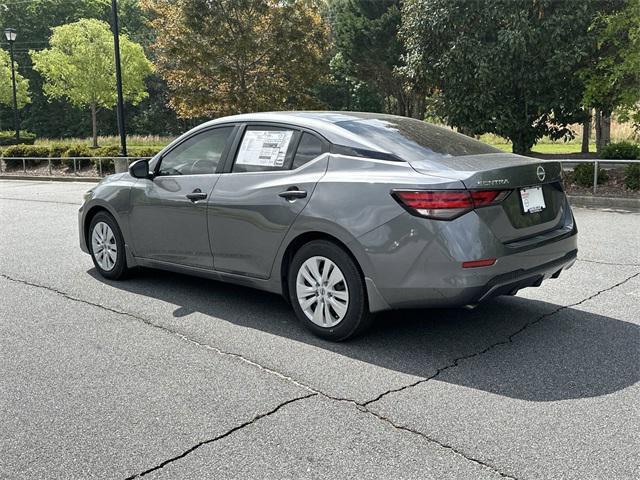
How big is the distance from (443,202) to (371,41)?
25.9 meters

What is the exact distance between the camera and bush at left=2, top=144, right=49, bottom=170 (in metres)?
25.5

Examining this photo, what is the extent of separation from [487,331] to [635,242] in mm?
4522

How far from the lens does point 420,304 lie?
4.05 meters

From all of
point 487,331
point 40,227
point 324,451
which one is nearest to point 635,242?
point 487,331

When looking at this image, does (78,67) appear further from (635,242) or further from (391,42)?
(635,242)

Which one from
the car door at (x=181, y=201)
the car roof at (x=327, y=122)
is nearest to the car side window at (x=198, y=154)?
the car door at (x=181, y=201)

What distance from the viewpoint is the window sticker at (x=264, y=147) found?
478 centimetres

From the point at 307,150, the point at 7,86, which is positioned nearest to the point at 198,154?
the point at 307,150

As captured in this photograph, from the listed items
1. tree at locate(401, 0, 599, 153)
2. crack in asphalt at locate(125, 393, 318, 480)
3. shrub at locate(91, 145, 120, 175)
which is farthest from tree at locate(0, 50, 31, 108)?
crack in asphalt at locate(125, 393, 318, 480)

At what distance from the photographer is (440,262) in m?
3.89

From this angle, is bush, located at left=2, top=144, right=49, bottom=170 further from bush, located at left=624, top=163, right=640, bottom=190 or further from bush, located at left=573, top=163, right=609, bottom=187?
bush, located at left=624, top=163, right=640, bottom=190

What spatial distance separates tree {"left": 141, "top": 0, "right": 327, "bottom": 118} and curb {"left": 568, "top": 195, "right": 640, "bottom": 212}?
11.6 m

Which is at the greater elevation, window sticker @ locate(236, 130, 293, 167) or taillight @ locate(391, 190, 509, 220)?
window sticker @ locate(236, 130, 293, 167)

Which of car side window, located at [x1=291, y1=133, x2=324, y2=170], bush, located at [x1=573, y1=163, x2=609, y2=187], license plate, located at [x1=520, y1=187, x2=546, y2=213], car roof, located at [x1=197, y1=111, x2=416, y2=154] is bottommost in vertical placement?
bush, located at [x1=573, y1=163, x2=609, y2=187]
